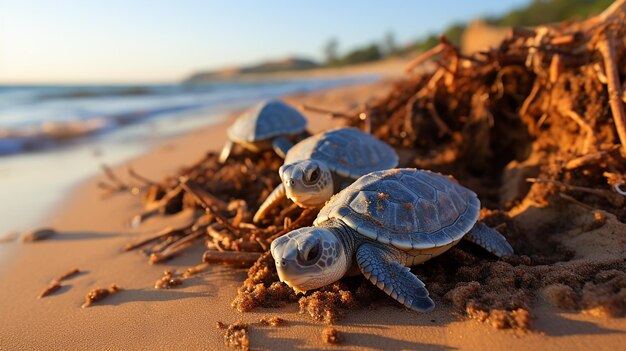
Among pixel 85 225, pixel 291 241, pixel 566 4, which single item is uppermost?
pixel 291 241

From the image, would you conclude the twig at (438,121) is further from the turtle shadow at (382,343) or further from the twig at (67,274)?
the twig at (67,274)

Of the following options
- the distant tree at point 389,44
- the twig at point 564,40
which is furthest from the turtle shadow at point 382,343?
the distant tree at point 389,44

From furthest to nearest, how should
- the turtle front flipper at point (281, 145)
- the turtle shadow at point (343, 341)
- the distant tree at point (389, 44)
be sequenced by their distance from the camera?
the distant tree at point (389, 44) < the turtle front flipper at point (281, 145) < the turtle shadow at point (343, 341)

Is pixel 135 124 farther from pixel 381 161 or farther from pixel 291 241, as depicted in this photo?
Answer: pixel 291 241

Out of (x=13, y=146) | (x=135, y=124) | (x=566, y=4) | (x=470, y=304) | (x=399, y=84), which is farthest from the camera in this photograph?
(x=566, y=4)

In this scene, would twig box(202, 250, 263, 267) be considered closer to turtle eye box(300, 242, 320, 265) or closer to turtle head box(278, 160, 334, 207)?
turtle head box(278, 160, 334, 207)

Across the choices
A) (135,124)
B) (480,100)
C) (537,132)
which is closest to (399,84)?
(480,100)

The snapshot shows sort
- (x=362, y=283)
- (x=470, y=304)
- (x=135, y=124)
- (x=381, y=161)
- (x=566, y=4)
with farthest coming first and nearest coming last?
(x=566, y=4)
(x=135, y=124)
(x=381, y=161)
(x=362, y=283)
(x=470, y=304)
